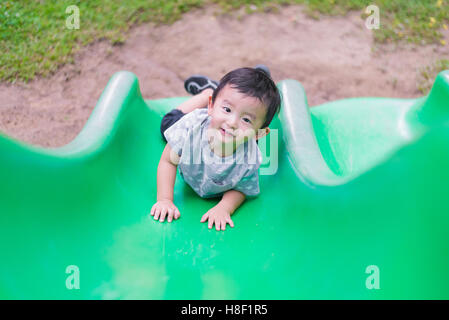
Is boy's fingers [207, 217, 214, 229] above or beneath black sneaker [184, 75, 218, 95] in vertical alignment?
beneath

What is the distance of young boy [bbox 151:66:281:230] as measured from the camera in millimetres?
1424

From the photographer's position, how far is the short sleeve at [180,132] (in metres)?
1.63

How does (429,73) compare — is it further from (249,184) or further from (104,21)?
(104,21)

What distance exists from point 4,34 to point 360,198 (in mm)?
2531

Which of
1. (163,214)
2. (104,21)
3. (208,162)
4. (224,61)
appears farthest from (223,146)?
(104,21)

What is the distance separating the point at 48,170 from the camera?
4.60ft

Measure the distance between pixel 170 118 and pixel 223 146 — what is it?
1.31ft

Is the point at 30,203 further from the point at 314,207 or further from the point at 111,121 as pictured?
the point at 314,207

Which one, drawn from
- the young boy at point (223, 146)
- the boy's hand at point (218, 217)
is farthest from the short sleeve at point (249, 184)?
the boy's hand at point (218, 217)

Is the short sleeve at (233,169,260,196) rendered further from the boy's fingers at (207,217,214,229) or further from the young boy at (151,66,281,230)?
the boy's fingers at (207,217,214,229)

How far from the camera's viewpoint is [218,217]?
157 cm

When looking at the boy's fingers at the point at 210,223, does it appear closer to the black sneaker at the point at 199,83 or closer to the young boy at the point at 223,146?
the young boy at the point at 223,146

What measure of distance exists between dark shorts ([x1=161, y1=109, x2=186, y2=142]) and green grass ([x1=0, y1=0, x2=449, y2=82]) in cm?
136

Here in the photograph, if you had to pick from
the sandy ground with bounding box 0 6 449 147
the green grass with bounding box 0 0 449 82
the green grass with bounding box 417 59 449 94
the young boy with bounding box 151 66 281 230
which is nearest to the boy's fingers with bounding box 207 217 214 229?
the young boy with bounding box 151 66 281 230
